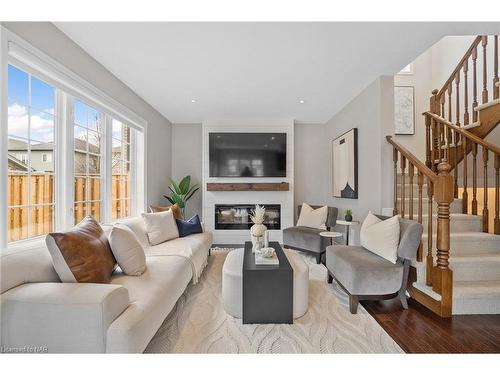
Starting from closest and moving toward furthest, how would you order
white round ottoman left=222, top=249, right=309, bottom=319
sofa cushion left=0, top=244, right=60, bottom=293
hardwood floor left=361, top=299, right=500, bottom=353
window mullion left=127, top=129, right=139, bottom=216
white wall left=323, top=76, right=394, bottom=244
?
1. sofa cushion left=0, top=244, right=60, bottom=293
2. hardwood floor left=361, top=299, right=500, bottom=353
3. white round ottoman left=222, top=249, right=309, bottom=319
4. white wall left=323, top=76, right=394, bottom=244
5. window mullion left=127, top=129, right=139, bottom=216

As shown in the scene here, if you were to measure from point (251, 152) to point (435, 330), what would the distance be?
372 cm

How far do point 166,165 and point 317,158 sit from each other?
3.09m

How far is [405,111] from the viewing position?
4504 millimetres

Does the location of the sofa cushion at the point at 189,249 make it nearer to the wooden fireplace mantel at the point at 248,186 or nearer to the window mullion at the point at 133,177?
the window mullion at the point at 133,177

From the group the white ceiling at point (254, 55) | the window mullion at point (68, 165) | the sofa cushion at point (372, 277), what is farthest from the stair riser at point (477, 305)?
the window mullion at point (68, 165)

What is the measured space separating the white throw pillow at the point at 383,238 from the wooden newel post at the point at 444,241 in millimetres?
341

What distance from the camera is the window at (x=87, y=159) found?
2.60m

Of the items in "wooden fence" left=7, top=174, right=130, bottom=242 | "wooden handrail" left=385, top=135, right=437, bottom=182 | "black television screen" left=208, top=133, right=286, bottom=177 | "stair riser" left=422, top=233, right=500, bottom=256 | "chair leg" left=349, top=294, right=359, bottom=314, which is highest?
"black television screen" left=208, top=133, right=286, bottom=177

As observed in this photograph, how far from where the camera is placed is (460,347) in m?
1.77

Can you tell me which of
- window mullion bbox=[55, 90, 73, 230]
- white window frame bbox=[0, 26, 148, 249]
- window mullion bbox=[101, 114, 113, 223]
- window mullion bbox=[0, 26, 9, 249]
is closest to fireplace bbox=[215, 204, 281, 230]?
white window frame bbox=[0, 26, 148, 249]

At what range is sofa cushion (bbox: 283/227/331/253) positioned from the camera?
12.1 ft

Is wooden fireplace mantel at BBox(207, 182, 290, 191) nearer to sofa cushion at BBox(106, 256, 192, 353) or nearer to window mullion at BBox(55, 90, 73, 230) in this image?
sofa cushion at BBox(106, 256, 192, 353)

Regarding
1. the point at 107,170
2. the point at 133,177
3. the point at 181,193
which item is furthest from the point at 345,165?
the point at 107,170

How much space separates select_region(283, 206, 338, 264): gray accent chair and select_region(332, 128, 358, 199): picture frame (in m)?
0.44
